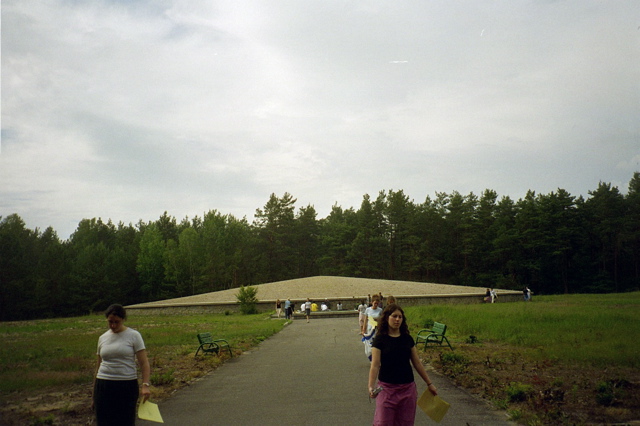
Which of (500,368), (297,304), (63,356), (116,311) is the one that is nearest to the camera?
(116,311)

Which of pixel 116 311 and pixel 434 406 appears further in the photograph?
pixel 116 311

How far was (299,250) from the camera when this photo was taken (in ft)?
254

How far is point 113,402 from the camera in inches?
179

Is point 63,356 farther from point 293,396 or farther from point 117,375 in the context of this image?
point 117,375

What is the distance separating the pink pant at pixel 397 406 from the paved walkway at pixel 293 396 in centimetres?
173

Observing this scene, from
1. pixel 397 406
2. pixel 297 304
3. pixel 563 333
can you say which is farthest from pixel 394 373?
pixel 297 304

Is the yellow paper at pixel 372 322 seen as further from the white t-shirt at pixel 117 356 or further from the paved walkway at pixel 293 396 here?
the white t-shirt at pixel 117 356

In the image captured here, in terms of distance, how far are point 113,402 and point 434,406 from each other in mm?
3208

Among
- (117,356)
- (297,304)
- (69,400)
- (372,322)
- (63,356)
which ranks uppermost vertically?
(117,356)

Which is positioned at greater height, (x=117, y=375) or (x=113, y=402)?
(x=117, y=375)

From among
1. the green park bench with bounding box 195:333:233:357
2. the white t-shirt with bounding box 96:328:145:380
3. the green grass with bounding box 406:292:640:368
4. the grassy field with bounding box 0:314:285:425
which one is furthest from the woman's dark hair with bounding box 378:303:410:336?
the green park bench with bounding box 195:333:233:357

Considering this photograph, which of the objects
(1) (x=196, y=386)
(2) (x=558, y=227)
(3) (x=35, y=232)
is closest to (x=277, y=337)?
(1) (x=196, y=386)

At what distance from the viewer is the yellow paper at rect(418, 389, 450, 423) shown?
4.40 m

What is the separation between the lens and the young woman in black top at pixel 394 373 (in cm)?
430
